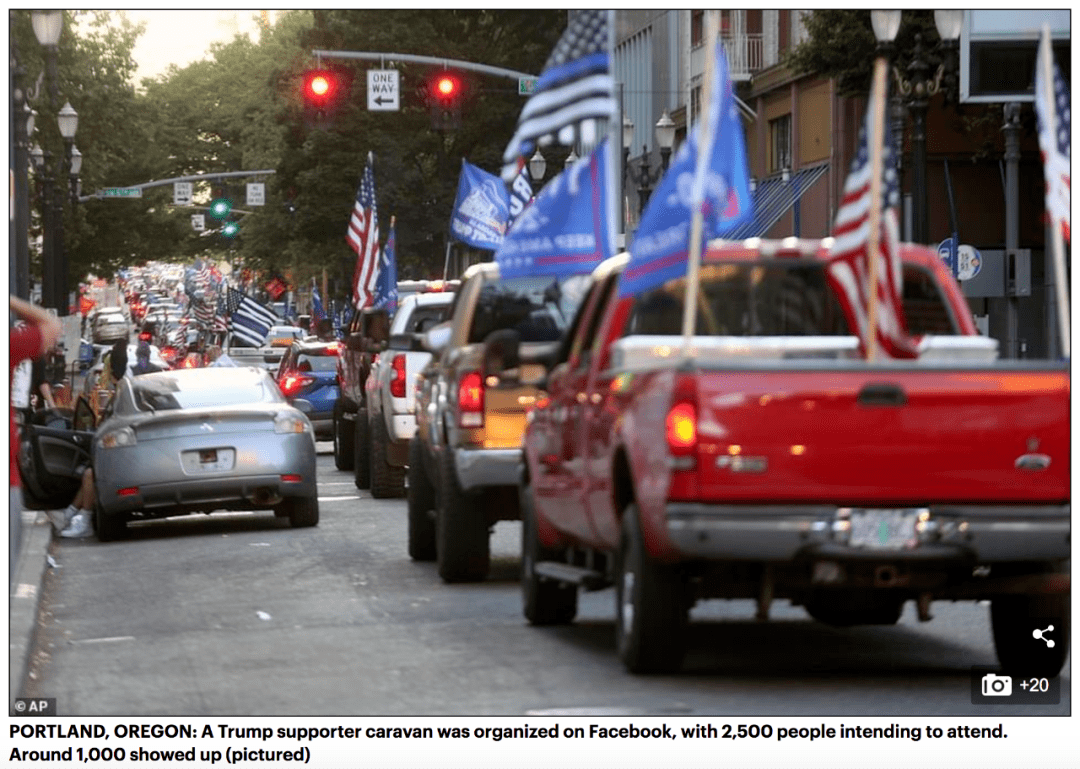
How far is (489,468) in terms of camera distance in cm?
1428

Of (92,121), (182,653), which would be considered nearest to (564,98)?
(182,653)

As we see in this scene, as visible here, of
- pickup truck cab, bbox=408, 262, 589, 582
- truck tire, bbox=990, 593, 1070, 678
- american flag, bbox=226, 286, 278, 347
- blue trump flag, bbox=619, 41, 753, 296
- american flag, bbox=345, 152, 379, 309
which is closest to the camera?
truck tire, bbox=990, 593, 1070, 678

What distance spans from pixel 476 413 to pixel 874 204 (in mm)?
5416

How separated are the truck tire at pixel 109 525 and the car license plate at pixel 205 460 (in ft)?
2.21

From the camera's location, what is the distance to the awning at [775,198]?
1115 inches

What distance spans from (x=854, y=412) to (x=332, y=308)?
53673 mm

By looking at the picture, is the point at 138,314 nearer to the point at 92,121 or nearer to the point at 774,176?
the point at 92,121

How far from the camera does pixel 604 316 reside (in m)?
11.2

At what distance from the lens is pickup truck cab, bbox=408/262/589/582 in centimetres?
1438

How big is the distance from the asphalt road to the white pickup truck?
4538 millimetres

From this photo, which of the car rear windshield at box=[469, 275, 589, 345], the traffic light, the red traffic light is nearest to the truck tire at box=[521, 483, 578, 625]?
the car rear windshield at box=[469, 275, 589, 345]

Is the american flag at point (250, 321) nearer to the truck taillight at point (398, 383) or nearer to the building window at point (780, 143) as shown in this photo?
the building window at point (780, 143)

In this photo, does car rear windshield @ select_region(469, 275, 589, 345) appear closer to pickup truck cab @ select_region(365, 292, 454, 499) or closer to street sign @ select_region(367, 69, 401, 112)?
pickup truck cab @ select_region(365, 292, 454, 499)

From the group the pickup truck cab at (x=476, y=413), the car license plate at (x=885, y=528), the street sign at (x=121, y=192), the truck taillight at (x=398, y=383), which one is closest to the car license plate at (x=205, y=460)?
the truck taillight at (x=398, y=383)
